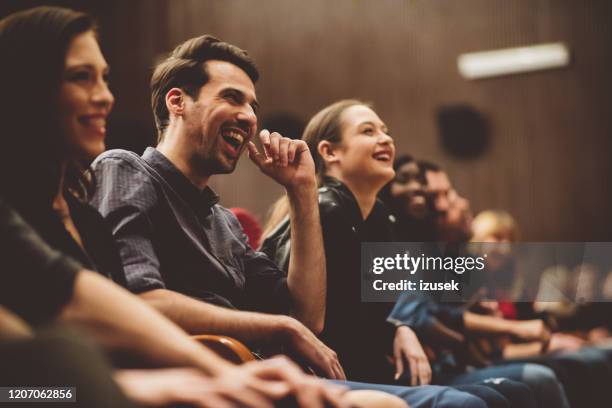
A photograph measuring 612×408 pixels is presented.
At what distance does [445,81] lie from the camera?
5258mm

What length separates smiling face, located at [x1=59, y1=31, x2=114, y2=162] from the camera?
0.98m

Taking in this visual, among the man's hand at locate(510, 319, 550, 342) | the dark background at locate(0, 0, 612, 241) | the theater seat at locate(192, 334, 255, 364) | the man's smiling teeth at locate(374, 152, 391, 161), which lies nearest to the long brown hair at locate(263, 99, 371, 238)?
the man's smiling teeth at locate(374, 152, 391, 161)

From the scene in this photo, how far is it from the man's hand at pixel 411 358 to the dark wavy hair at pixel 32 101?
1167 mm

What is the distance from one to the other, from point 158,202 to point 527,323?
1.94m

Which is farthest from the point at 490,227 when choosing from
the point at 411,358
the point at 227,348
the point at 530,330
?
the point at 227,348

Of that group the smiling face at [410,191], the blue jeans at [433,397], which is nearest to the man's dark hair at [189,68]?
the blue jeans at [433,397]

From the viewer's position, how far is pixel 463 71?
17.2ft

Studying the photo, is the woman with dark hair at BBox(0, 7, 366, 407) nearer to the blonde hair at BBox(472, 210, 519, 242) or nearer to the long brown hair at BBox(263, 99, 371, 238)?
the long brown hair at BBox(263, 99, 371, 238)

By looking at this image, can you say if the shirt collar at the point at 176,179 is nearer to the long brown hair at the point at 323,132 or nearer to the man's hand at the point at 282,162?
the man's hand at the point at 282,162

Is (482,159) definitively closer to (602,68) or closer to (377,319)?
(602,68)

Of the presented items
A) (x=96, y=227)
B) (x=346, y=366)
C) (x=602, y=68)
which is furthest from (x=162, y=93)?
(x=602, y=68)

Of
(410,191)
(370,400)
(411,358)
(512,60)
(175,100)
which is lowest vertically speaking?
(411,358)

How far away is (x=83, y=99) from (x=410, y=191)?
1.71 m

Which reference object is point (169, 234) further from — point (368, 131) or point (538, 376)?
point (538, 376)
